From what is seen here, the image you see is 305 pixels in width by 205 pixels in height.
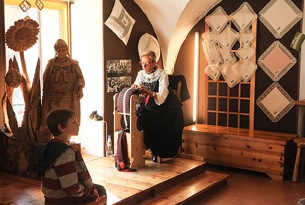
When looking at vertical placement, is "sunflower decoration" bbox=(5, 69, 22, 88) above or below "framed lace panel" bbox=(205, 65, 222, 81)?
below

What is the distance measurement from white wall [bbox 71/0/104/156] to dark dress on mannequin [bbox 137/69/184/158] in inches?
30.6

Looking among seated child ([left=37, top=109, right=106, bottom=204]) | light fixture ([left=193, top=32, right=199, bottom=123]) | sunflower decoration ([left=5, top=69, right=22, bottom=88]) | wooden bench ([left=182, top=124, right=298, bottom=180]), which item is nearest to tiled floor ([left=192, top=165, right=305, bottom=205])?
wooden bench ([left=182, top=124, right=298, bottom=180])

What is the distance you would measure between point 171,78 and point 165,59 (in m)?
0.76

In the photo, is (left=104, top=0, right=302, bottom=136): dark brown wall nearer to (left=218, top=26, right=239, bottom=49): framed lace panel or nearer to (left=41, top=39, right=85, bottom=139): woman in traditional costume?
(left=218, top=26, right=239, bottom=49): framed lace panel

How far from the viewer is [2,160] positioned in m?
4.84

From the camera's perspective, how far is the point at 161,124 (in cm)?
522

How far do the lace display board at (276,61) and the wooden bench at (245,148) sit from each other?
2.84ft

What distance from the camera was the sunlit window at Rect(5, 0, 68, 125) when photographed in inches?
209

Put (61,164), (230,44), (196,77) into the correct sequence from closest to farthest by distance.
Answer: (61,164), (230,44), (196,77)

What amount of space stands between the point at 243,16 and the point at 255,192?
2.63m

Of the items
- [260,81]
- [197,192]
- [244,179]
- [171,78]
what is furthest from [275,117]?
[197,192]

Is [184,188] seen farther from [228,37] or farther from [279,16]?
[279,16]

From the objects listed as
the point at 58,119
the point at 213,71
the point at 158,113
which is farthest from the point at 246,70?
the point at 58,119

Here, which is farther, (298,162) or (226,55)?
(226,55)
